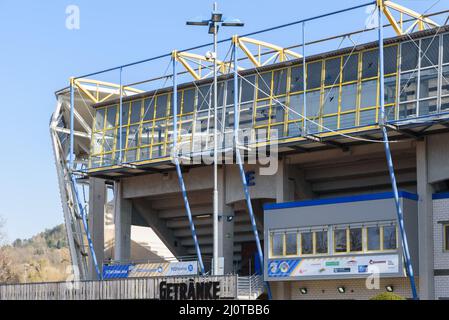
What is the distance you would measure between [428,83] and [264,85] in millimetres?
10240

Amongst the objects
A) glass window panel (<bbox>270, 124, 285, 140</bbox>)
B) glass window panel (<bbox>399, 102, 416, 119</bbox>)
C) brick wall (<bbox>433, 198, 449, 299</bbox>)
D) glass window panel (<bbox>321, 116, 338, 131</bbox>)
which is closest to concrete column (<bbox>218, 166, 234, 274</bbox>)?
glass window panel (<bbox>270, 124, 285, 140</bbox>)

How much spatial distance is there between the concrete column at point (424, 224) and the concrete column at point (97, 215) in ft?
81.7

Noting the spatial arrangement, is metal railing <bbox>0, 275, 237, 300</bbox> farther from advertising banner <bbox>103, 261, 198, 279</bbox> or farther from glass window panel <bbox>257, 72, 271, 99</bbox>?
glass window panel <bbox>257, 72, 271, 99</bbox>

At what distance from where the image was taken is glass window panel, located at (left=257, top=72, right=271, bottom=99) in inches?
1875

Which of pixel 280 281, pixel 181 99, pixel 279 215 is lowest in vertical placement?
pixel 280 281

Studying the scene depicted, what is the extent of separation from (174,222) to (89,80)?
11.0 m

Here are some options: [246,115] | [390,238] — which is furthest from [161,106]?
[390,238]

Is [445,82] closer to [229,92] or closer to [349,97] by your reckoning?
[349,97]
